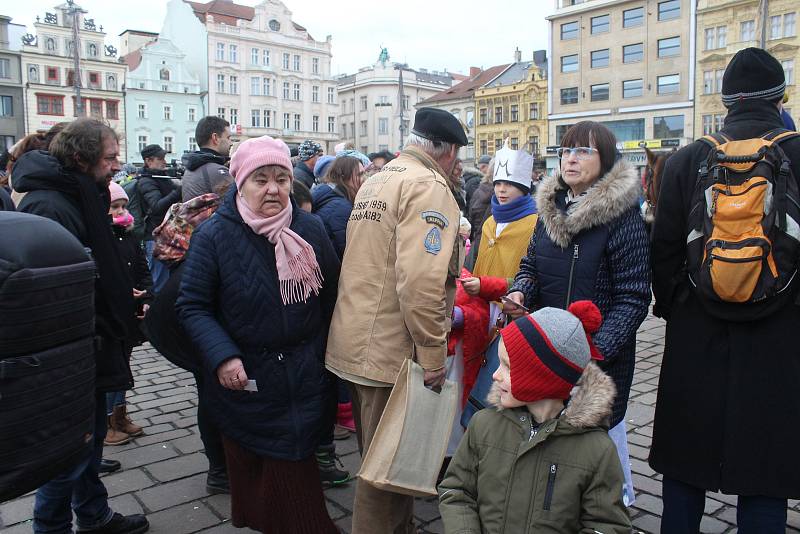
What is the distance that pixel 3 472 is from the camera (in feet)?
6.67

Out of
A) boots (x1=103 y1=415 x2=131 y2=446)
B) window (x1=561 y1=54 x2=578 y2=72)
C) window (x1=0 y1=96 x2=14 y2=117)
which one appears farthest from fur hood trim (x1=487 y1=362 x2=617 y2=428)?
window (x1=0 y1=96 x2=14 y2=117)

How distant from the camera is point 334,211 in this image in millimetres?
4672

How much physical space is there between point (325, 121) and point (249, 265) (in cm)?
7329

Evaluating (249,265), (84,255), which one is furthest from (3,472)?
(249,265)

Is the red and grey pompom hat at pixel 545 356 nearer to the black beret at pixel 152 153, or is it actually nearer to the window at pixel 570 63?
the black beret at pixel 152 153

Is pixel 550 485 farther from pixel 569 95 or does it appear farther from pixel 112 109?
pixel 112 109

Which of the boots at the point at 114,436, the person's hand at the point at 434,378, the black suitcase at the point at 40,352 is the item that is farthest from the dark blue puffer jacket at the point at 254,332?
the boots at the point at 114,436

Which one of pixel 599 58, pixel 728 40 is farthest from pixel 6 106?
pixel 728 40

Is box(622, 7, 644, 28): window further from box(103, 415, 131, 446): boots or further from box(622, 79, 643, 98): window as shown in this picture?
box(103, 415, 131, 446): boots

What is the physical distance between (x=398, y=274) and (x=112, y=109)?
6400 centimetres

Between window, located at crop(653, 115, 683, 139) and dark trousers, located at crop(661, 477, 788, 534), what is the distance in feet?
165

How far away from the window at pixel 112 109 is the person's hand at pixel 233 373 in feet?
207

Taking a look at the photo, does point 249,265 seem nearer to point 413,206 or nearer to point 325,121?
point 413,206

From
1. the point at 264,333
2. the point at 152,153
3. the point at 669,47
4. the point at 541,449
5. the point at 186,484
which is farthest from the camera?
the point at 669,47
